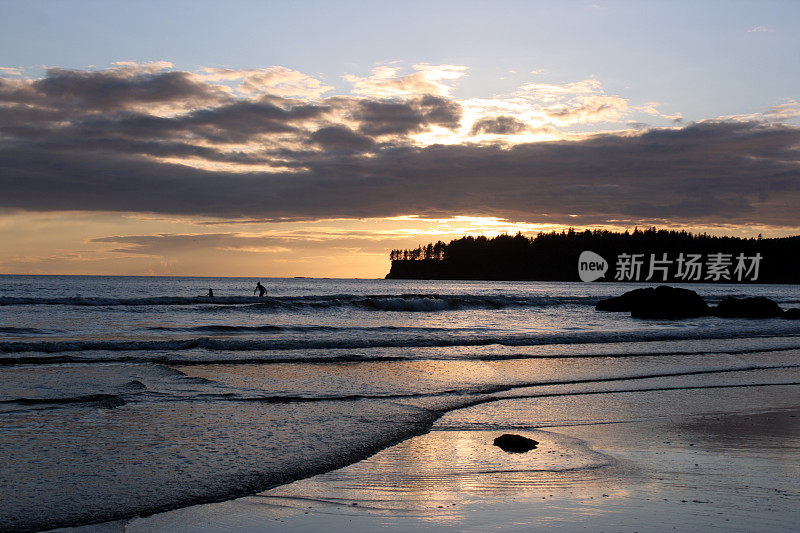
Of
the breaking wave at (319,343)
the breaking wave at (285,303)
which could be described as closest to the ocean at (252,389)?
the breaking wave at (319,343)

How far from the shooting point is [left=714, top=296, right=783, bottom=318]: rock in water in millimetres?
38875

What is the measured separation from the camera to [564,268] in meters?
180

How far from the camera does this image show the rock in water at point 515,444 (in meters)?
7.29

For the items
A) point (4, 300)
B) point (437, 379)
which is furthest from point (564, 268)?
point (437, 379)

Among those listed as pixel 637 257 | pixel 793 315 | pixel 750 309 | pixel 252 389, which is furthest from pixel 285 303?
pixel 637 257

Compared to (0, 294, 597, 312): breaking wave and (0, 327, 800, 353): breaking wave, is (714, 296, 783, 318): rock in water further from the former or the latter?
(0, 327, 800, 353): breaking wave

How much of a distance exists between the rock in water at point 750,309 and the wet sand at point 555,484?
112 ft

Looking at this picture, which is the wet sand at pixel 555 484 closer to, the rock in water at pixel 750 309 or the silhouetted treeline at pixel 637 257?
the rock in water at pixel 750 309

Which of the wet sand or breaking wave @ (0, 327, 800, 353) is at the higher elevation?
the wet sand

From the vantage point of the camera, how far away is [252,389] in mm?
11328

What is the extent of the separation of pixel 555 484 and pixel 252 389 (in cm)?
Answer: 689

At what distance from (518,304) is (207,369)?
40613mm

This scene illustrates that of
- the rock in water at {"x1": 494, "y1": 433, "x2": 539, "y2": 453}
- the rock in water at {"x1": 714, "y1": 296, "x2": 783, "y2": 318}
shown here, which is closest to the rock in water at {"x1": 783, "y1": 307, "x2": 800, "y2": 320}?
the rock in water at {"x1": 714, "y1": 296, "x2": 783, "y2": 318}

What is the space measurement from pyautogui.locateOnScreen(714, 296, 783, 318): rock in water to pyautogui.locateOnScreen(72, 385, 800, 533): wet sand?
34.0 metres
